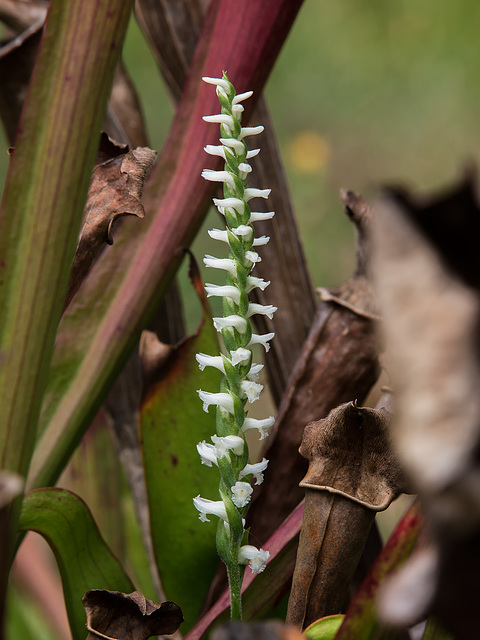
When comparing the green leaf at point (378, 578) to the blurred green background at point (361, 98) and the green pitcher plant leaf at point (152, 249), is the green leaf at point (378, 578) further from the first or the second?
the blurred green background at point (361, 98)

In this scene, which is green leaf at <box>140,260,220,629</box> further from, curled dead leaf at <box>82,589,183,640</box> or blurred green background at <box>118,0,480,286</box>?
blurred green background at <box>118,0,480,286</box>

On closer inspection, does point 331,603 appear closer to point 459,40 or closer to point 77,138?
point 77,138

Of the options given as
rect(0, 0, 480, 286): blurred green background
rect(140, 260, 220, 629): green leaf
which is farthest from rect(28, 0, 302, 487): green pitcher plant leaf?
rect(0, 0, 480, 286): blurred green background

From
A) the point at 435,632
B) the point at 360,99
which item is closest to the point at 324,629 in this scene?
the point at 435,632

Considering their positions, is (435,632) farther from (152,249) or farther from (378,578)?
(152,249)

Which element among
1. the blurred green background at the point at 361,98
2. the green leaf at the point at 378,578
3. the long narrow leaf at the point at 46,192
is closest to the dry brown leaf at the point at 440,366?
the green leaf at the point at 378,578

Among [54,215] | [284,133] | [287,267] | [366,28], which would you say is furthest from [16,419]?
[366,28]
